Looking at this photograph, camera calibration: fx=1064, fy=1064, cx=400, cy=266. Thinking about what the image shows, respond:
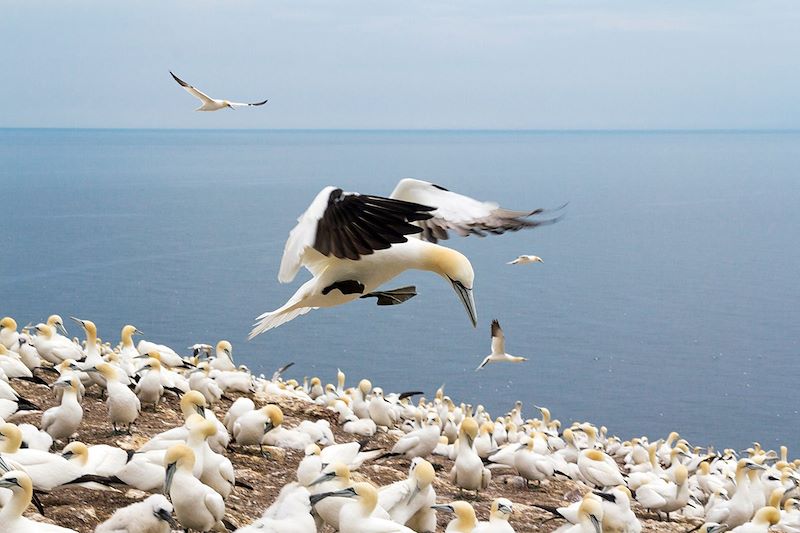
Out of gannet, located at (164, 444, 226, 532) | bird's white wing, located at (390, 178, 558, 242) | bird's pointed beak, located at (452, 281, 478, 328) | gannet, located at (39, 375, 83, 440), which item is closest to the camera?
gannet, located at (164, 444, 226, 532)

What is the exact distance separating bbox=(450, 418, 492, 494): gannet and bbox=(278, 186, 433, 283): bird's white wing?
2.26 meters

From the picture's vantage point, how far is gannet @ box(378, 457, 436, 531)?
536 centimetres

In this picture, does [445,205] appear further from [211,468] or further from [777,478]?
[777,478]

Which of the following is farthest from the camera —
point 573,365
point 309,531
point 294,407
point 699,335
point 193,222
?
point 193,222

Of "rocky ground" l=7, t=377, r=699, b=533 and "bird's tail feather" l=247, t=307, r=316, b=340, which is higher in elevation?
"bird's tail feather" l=247, t=307, r=316, b=340

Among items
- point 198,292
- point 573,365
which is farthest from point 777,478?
point 198,292

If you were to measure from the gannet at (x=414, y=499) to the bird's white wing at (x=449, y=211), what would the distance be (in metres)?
1.58

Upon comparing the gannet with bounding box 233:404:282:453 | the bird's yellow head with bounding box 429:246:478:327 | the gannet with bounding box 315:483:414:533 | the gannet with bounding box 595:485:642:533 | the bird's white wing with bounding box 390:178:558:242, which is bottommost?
the gannet with bounding box 595:485:642:533

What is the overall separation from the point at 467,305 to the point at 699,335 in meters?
28.4

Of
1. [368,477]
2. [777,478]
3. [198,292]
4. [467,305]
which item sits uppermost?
[467,305]

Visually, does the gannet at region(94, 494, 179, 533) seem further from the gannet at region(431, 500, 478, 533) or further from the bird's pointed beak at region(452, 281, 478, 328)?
the bird's pointed beak at region(452, 281, 478, 328)

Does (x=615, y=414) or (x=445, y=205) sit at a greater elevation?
(x=445, y=205)

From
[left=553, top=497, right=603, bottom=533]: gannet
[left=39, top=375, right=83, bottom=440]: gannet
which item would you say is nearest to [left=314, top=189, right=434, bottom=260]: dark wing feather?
[left=553, top=497, right=603, bottom=533]: gannet

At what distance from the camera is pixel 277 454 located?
6785 millimetres
